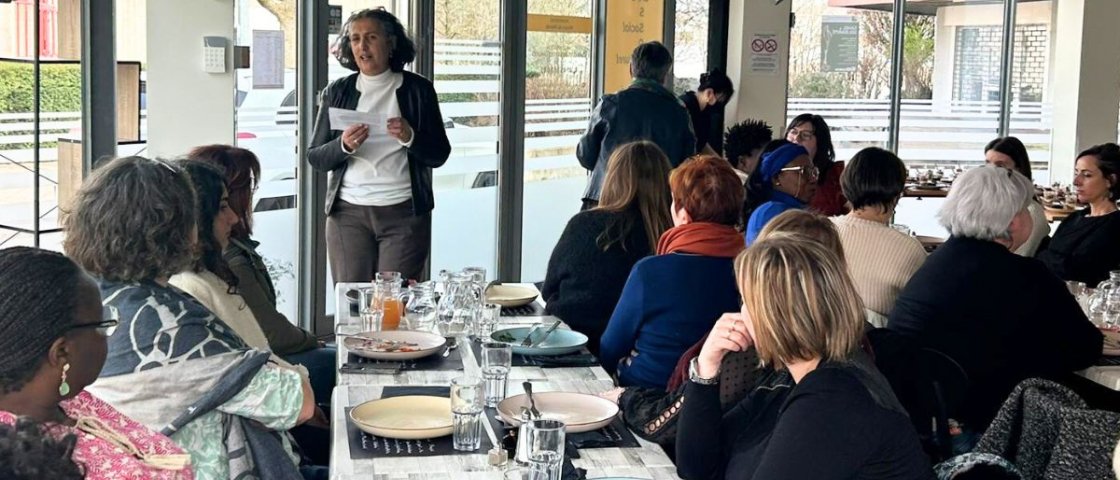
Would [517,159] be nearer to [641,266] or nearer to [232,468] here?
[641,266]

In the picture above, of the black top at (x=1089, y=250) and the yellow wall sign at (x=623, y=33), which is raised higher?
the yellow wall sign at (x=623, y=33)

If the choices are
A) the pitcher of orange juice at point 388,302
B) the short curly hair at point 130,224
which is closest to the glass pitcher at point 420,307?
the pitcher of orange juice at point 388,302

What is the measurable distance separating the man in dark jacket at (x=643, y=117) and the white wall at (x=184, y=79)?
1.82 m

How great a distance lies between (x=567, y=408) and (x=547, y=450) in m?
0.62

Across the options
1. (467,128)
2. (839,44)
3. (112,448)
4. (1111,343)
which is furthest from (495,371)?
(839,44)

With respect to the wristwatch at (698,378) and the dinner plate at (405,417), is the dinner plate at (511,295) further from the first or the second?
the wristwatch at (698,378)

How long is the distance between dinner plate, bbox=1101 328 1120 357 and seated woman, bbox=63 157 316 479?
2573mm

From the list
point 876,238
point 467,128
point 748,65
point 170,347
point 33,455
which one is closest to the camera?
point 33,455

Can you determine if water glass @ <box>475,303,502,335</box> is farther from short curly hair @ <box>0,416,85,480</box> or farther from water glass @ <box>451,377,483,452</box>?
short curly hair @ <box>0,416,85,480</box>

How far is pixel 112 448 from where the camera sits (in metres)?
1.94

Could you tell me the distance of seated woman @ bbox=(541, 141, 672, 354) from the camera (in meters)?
4.16

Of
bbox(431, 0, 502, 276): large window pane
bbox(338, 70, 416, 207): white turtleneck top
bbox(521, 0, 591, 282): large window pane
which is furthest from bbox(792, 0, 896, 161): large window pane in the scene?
bbox(338, 70, 416, 207): white turtleneck top

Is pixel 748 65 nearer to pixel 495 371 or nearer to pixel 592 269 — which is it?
pixel 592 269

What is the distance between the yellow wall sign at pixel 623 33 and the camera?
309 inches
